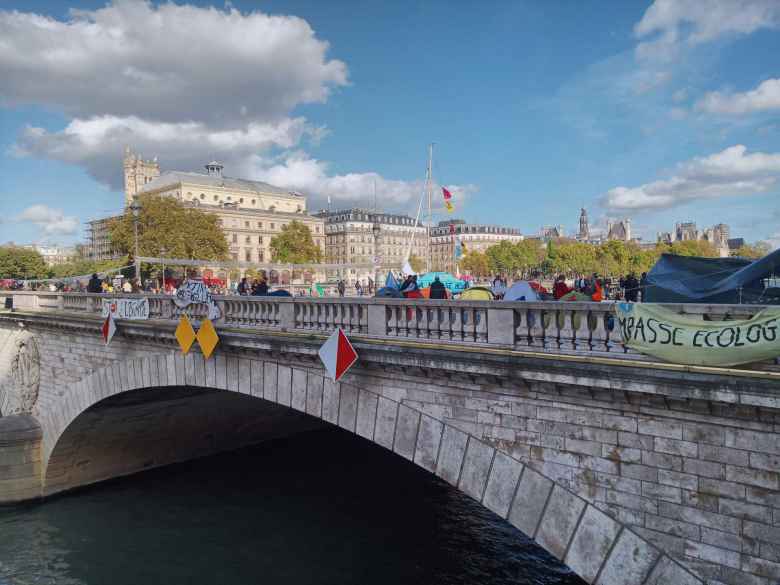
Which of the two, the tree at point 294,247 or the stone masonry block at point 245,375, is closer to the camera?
the stone masonry block at point 245,375

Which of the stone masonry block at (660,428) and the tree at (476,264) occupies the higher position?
the tree at (476,264)

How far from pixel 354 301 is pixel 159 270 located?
170ft

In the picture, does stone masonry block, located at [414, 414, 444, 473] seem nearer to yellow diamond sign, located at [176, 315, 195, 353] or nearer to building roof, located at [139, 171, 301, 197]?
yellow diamond sign, located at [176, 315, 195, 353]

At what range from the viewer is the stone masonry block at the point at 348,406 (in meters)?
10.7

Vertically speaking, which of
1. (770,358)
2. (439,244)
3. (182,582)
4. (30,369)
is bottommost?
(182,582)

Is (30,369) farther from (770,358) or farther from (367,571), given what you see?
(770,358)

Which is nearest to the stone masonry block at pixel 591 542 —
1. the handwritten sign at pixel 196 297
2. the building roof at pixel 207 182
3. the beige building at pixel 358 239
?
the handwritten sign at pixel 196 297

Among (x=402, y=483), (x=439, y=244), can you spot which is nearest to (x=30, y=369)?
(x=402, y=483)

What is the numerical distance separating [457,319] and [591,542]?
367 centimetres

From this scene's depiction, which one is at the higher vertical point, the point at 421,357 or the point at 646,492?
the point at 421,357

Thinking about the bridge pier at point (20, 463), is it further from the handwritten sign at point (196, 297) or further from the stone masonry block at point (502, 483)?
the stone masonry block at point (502, 483)

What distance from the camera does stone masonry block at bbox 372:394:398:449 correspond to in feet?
33.2

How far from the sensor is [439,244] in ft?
566

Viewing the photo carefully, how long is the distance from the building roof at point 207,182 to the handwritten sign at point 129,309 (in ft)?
318
